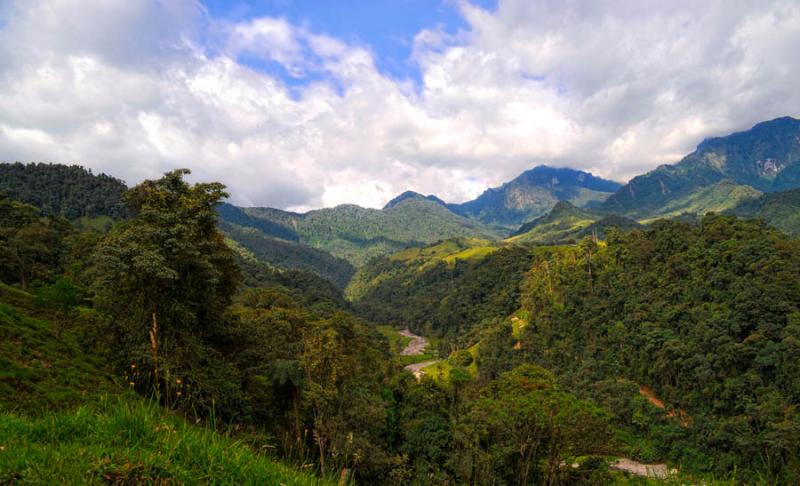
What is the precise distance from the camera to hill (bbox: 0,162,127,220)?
130875 mm

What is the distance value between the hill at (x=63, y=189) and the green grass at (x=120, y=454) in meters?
155

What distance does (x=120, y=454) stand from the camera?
11.4 ft

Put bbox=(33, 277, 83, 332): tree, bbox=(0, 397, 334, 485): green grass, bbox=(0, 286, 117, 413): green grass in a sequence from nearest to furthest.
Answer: bbox=(0, 397, 334, 485): green grass < bbox=(0, 286, 117, 413): green grass < bbox=(33, 277, 83, 332): tree

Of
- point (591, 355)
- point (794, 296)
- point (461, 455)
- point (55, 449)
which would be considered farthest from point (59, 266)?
point (794, 296)

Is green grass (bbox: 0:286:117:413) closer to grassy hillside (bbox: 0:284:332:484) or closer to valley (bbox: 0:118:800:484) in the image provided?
valley (bbox: 0:118:800:484)

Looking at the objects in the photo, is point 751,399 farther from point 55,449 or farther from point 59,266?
point 59,266

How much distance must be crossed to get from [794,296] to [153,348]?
243 feet

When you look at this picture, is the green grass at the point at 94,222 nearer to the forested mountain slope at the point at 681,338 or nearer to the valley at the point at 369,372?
the valley at the point at 369,372

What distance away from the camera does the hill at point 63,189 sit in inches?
5153

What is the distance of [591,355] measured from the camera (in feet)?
251

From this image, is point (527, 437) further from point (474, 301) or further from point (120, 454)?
point (474, 301)

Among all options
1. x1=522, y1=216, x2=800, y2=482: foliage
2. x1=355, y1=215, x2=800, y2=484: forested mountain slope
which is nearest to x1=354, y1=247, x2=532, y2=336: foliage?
x1=355, y1=215, x2=800, y2=484: forested mountain slope

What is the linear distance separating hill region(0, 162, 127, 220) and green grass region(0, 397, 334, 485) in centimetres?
15492

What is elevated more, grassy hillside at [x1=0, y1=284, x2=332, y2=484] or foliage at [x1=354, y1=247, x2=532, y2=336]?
grassy hillside at [x1=0, y1=284, x2=332, y2=484]
